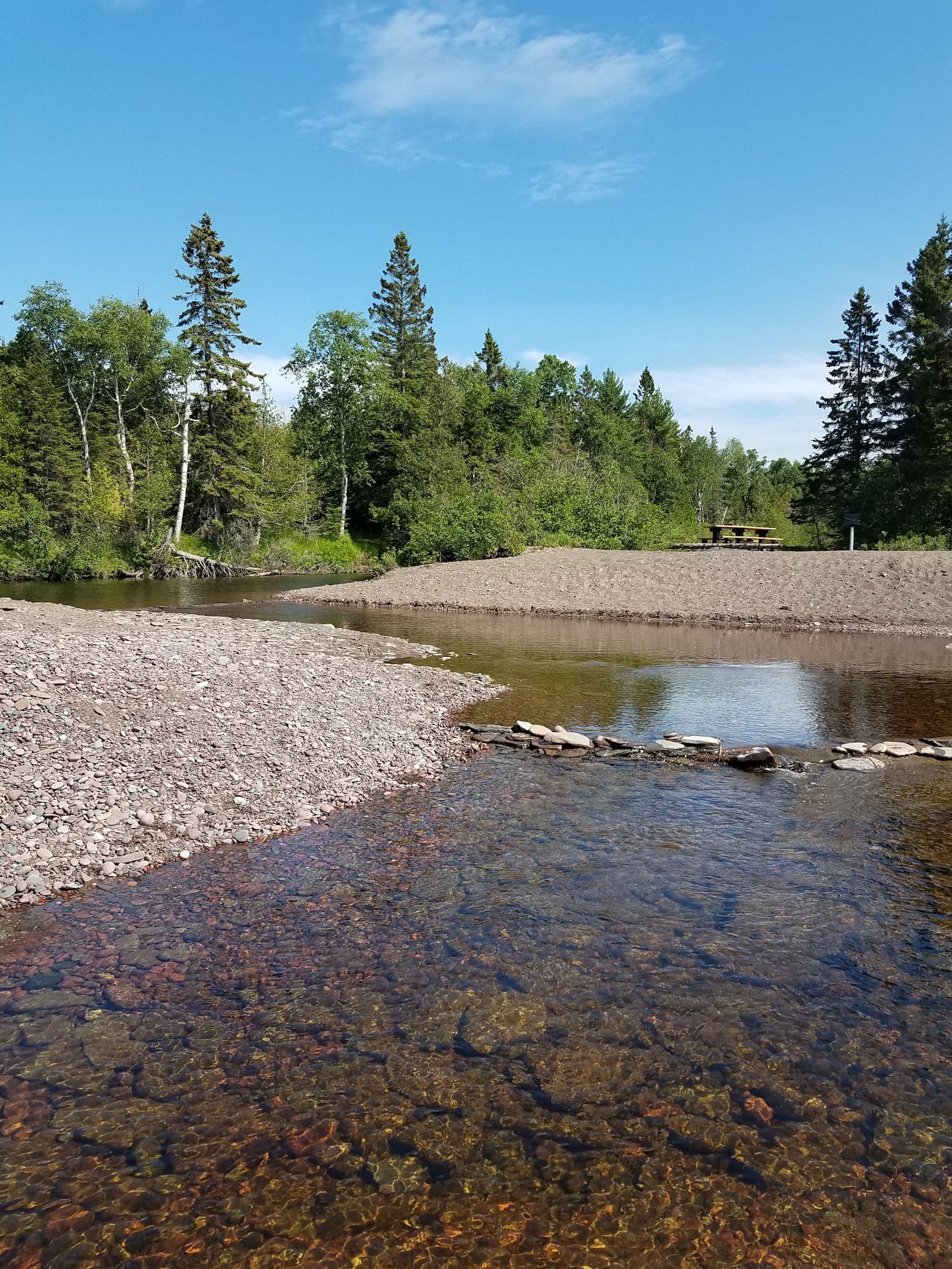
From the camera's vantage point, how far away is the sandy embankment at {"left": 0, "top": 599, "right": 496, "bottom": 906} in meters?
8.77

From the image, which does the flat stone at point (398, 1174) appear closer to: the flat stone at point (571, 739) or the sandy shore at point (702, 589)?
the flat stone at point (571, 739)

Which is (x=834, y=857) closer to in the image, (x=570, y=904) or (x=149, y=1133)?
(x=570, y=904)

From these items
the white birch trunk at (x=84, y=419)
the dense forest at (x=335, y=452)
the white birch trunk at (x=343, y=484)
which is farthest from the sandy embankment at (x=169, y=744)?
the white birch trunk at (x=343, y=484)

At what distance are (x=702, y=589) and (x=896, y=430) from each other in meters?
34.4

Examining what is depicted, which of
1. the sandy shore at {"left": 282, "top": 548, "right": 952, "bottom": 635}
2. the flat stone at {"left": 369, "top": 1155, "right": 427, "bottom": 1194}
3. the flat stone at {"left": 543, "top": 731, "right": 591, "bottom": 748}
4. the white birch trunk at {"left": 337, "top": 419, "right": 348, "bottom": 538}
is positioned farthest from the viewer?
the white birch trunk at {"left": 337, "top": 419, "right": 348, "bottom": 538}

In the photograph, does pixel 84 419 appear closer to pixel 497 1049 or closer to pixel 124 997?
pixel 124 997

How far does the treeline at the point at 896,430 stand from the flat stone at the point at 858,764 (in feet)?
114

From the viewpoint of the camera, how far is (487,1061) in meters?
5.61

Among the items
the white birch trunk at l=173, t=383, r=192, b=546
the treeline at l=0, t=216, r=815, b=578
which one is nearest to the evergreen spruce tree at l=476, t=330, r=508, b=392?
the treeline at l=0, t=216, r=815, b=578

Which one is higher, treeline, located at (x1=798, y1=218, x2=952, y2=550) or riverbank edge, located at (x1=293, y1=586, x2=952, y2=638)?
treeline, located at (x1=798, y1=218, x2=952, y2=550)

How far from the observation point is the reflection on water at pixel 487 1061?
14.0ft

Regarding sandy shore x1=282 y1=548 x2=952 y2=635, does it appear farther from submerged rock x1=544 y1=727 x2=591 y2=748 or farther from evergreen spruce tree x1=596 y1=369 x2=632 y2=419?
evergreen spruce tree x1=596 y1=369 x2=632 y2=419

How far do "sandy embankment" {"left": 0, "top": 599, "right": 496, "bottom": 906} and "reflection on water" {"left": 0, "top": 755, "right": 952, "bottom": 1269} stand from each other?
2.68 feet

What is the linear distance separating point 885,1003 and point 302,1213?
16.3ft
